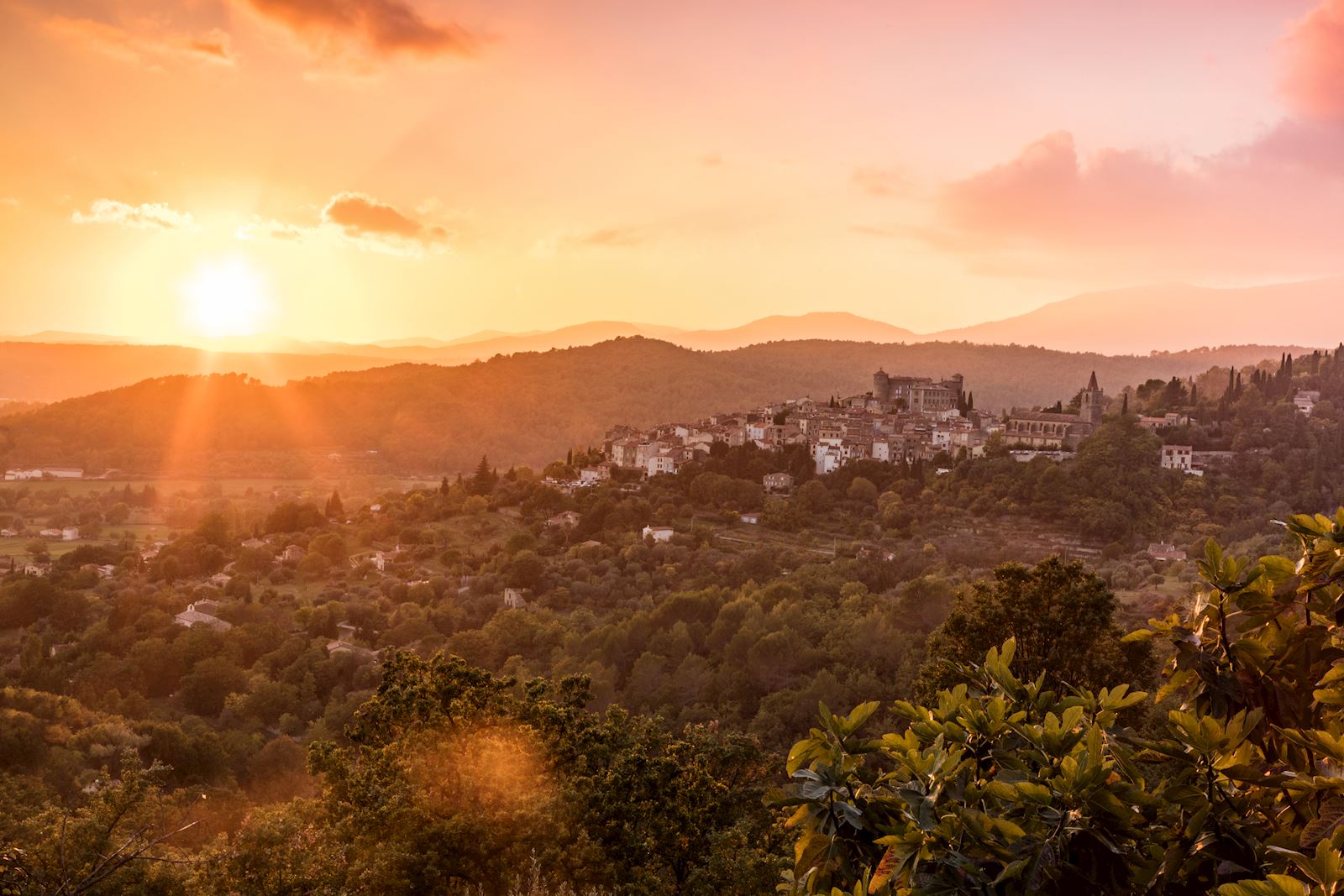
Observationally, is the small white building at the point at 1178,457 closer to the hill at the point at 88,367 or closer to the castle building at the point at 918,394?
the castle building at the point at 918,394

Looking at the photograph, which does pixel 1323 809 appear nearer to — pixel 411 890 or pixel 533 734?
pixel 411 890

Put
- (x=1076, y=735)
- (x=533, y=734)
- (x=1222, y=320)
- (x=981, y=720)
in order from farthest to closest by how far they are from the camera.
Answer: (x=1222, y=320) < (x=533, y=734) < (x=981, y=720) < (x=1076, y=735)

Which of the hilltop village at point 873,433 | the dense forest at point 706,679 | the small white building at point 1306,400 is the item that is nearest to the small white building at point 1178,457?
the dense forest at point 706,679

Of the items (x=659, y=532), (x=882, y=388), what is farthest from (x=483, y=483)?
(x=882, y=388)

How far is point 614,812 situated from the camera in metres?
8.03

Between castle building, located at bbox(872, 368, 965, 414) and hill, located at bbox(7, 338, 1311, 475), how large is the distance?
22.1m

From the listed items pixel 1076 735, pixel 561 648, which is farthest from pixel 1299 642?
pixel 561 648

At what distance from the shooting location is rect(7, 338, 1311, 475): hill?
211 feet

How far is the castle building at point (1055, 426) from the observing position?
4370 cm

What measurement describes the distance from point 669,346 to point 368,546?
61.1 metres

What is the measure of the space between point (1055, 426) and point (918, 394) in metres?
11.9

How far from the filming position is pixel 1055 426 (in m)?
44.9

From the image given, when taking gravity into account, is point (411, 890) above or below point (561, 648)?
above

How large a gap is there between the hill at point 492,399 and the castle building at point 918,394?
2205 centimetres
